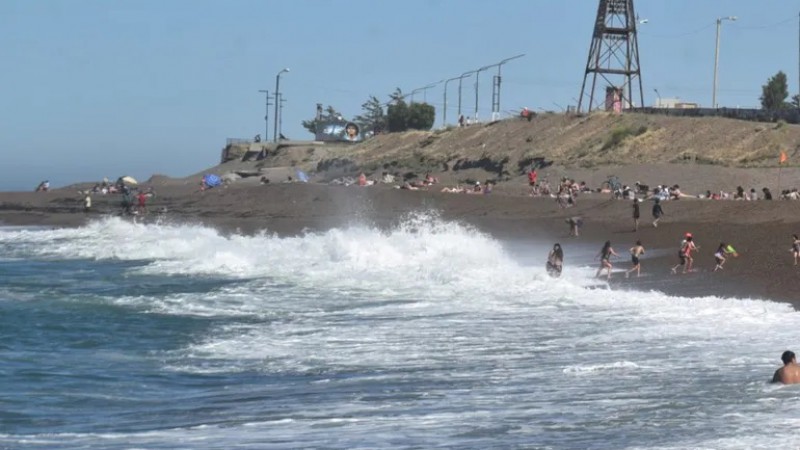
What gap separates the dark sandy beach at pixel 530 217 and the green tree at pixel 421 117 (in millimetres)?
27994

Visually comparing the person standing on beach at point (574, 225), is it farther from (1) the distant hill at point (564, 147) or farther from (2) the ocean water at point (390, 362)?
(1) the distant hill at point (564, 147)

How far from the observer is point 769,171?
157 feet

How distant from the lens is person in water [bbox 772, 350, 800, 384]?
50.6ft

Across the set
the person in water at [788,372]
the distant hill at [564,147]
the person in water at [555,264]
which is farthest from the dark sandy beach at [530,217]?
the person in water at [788,372]

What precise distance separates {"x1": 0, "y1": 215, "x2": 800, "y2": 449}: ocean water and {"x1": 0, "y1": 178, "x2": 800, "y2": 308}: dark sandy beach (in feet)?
6.47

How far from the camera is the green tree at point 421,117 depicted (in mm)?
94812

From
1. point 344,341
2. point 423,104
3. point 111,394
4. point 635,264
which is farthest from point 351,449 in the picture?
point 423,104

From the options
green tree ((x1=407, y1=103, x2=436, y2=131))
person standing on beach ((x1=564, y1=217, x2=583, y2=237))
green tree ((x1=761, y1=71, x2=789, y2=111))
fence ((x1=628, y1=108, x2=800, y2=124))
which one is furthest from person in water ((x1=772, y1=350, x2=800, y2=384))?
green tree ((x1=407, y1=103, x2=436, y2=131))

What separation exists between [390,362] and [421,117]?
76.3m

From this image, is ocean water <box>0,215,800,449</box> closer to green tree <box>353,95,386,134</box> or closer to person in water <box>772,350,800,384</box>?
person in water <box>772,350,800,384</box>

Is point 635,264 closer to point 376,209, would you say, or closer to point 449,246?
point 449,246

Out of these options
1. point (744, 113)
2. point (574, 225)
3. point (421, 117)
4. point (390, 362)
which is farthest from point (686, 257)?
point (421, 117)

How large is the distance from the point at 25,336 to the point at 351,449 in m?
12.2

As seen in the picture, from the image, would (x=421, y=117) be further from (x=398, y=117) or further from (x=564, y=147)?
(x=564, y=147)
